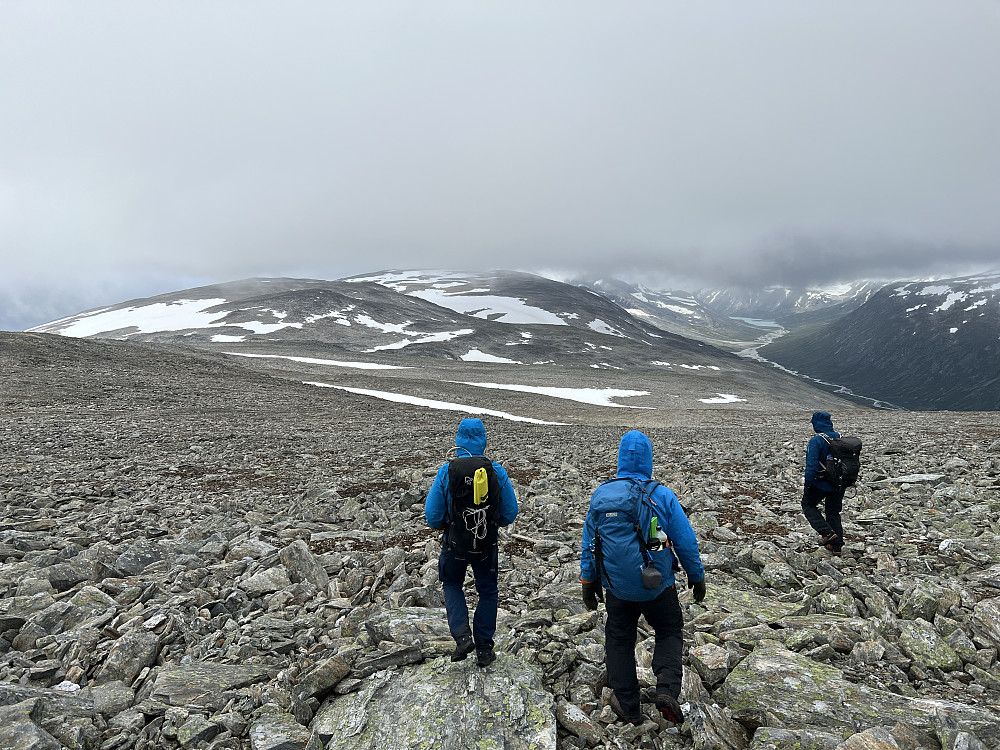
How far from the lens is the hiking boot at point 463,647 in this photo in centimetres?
576

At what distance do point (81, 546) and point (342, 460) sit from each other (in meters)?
10.4

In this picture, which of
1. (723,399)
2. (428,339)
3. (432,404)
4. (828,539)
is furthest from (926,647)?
(428,339)

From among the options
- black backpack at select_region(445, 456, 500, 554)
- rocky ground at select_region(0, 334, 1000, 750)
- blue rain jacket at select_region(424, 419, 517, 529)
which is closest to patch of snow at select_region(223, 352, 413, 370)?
rocky ground at select_region(0, 334, 1000, 750)

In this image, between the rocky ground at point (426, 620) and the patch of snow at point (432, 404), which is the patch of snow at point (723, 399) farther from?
the rocky ground at point (426, 620)

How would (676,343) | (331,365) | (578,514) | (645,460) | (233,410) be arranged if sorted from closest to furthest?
(645,460) < (578,514) < (233,410) < (331,365) < (676,343)

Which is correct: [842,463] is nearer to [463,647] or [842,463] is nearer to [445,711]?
[463,647]

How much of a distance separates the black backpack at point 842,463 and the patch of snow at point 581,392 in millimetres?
53557

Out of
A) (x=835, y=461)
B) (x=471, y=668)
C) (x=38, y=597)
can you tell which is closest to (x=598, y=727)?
(x=471, y=668)

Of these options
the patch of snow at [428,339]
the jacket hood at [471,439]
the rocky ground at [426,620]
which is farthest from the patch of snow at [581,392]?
the jacket hood at [471,439]

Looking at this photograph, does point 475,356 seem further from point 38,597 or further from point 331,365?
point 38,597

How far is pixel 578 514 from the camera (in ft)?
40.6

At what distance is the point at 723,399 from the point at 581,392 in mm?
23869

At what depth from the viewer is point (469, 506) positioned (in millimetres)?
5938

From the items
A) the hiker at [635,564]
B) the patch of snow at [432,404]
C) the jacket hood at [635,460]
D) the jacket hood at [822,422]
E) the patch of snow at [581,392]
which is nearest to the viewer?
the hiker at [635,564]
